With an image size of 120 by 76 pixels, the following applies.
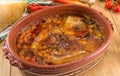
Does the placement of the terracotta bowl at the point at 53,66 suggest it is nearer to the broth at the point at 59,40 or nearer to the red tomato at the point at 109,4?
the broth at the point at 59,40

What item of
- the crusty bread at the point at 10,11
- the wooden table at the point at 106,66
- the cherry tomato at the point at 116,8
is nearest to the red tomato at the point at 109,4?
the cherry tomato at the point at 116,8

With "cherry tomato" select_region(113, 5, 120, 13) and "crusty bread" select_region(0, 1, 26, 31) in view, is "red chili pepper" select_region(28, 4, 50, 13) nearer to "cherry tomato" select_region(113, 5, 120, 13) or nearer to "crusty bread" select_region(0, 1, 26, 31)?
"crusty bread" select_region(0, 1, 26, 31)

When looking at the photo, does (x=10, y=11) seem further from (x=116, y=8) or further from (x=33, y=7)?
(x=116, y=8)

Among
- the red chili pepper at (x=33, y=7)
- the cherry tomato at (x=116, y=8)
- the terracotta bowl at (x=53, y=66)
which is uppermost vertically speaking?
the red chili pepper at (x=33, y=7)

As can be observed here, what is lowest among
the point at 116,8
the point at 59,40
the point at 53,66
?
the point at 53,66

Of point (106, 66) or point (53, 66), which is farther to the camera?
point (106, 66)

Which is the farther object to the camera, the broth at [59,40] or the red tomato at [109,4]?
the red tomato at [109,4]

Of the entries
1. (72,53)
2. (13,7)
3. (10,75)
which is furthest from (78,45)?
(13,7)

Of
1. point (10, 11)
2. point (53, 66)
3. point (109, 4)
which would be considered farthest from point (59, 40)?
point (109, 4)
